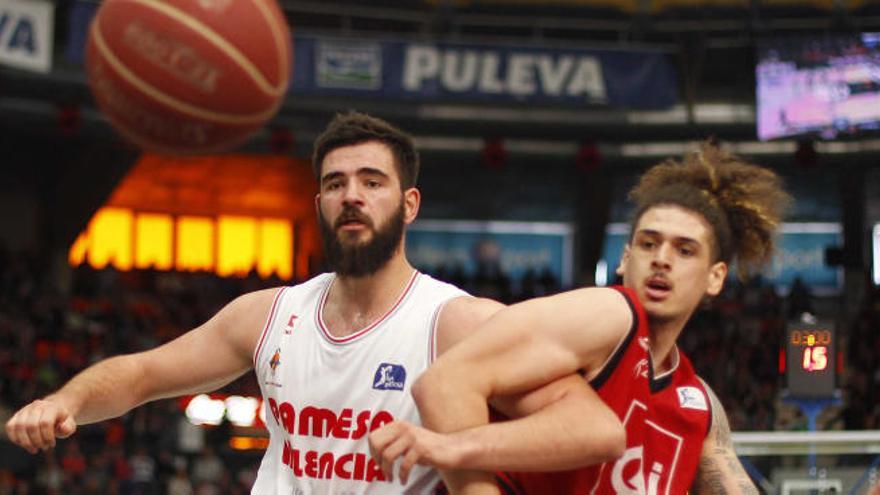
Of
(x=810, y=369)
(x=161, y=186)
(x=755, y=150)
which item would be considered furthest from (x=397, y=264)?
(x=161, y=186)

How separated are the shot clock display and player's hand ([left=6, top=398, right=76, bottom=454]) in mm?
4210

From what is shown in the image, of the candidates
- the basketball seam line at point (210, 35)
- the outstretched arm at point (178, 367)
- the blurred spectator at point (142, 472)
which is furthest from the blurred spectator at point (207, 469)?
the outstretched arm at point (178, 367)

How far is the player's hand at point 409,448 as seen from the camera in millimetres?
2414

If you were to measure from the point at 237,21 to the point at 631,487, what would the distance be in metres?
4.36

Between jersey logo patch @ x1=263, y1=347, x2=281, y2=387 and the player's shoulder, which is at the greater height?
the player's shoulder

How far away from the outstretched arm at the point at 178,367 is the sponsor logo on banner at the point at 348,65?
10417mm

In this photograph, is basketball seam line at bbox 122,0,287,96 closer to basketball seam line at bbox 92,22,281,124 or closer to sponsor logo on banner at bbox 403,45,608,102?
basketball seam line at bbox 92,22,281,124

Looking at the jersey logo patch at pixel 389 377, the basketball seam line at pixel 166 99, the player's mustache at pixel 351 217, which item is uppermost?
the basketball seam line at pixel 166 99

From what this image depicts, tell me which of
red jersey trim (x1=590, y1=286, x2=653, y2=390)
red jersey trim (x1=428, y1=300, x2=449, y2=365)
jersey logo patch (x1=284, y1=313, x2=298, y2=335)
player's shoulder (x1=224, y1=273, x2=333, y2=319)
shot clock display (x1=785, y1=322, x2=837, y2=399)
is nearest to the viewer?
red jersey trim (x1=590, y1=286, x2=653, y2=390)

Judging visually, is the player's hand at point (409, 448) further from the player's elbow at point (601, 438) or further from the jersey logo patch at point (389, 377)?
the jersey logo patch at point (389, 377)

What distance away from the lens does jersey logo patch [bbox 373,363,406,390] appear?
3.07 meters

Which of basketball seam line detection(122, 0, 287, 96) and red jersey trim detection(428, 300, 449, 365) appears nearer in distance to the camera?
red jersey trim detection(428, 300, 449, 365)

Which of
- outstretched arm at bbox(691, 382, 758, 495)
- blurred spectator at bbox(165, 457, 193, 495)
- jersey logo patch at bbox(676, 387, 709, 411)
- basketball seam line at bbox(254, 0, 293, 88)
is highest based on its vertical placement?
basketball seam line at bbox(254, 0, 293, 88)

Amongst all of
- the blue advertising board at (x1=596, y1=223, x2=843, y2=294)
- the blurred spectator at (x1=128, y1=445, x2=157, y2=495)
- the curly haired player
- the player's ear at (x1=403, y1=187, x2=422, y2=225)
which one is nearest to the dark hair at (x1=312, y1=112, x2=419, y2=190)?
the player's ear at (x1=403, y1=187, x2=422, y2=225)
